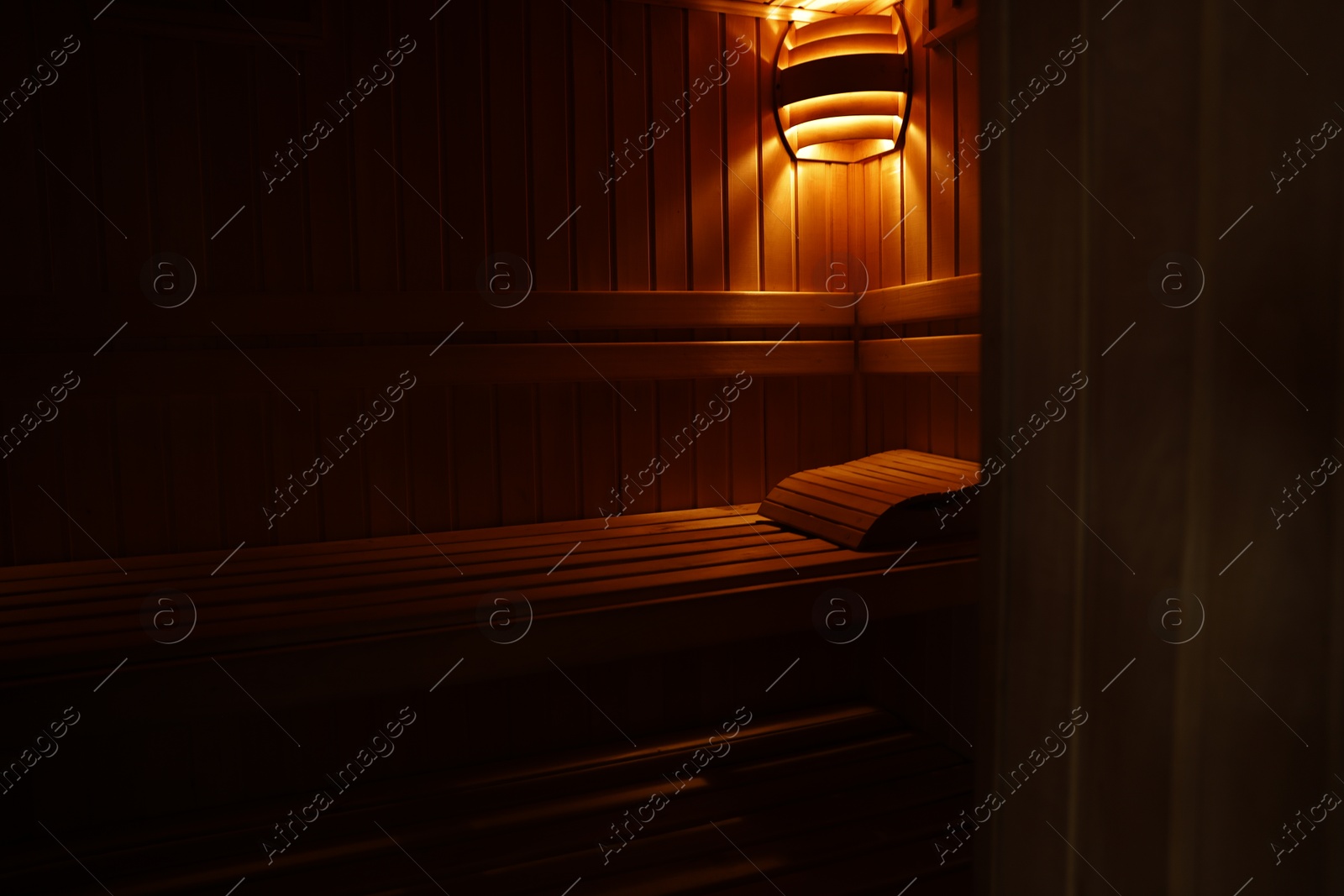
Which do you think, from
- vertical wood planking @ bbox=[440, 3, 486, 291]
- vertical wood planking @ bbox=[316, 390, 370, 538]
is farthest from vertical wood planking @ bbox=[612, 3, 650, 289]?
vertical wood planking @ bbox=[316, 390, 370, 538]

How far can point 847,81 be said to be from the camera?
2902mm

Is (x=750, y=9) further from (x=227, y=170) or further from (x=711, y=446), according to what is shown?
(x=227, y=170)

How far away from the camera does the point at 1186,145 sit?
55 centimetres

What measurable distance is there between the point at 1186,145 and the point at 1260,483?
20cm

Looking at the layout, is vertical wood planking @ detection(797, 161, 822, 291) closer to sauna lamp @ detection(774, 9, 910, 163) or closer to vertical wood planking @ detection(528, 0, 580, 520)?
sauna lamp @ detection(774, 9, 910, 163)

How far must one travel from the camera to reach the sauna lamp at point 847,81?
2.91 m

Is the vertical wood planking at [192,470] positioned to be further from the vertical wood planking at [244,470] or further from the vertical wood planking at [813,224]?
the vertical wood planking at [813,224]

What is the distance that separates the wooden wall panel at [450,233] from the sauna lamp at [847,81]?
0.12 metres

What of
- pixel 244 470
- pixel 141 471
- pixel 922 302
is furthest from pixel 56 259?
pixel 922 302

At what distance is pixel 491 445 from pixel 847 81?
5.15 feet

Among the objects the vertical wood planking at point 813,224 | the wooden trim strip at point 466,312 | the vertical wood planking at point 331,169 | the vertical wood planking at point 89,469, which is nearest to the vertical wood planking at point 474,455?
the wooden trim strip at point 466,312

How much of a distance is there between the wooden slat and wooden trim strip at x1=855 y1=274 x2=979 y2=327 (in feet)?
0.22

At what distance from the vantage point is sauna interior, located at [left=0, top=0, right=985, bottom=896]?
216 centimetres

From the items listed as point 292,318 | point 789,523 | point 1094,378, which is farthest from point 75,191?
point 1094,378
